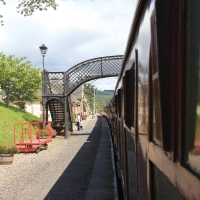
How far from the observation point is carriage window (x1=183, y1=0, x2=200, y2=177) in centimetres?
109

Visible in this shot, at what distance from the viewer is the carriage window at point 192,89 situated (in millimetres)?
1093

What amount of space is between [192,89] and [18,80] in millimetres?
28936

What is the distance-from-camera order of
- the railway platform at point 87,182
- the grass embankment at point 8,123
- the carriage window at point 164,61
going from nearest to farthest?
the carriage window at point 164,61
the railway platform at point 87,182
the grass embankment at point 8,123

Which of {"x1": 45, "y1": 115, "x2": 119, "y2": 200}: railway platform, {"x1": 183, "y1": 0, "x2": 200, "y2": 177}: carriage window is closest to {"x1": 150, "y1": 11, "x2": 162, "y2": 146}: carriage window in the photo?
{"x1": 183, "y1": 0, "x2": 200, "y2": 177}: carriage window

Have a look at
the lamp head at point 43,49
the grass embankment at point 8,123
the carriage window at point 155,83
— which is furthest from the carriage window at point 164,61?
the lamp head at point 43,49

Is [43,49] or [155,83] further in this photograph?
[43,49]

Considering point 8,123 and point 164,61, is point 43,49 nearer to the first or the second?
point 8,123

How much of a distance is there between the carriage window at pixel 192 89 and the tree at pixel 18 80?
28.4m

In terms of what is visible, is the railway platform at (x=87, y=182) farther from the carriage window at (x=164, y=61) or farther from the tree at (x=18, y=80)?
the tree at (x=18, y=80)

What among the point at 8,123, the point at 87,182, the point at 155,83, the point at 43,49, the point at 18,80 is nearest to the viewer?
the point at 155,83

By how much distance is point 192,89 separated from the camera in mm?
1149

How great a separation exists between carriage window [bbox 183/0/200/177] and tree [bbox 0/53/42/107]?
28447 mm

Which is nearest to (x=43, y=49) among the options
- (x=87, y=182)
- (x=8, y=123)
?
(x=8, y=123)

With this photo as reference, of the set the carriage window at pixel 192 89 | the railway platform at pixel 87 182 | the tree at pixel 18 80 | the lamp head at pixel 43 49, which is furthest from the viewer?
the tree at pixel 18 80
